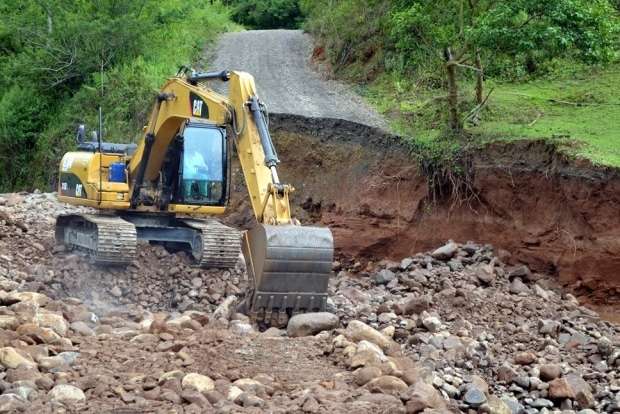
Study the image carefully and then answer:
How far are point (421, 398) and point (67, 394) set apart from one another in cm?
271

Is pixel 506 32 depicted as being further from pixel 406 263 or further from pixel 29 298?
pixel 29 298

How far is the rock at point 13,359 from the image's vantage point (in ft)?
25.4

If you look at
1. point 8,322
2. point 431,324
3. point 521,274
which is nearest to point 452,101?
point 521,274

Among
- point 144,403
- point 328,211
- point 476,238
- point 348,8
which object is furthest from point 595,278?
point 348,8

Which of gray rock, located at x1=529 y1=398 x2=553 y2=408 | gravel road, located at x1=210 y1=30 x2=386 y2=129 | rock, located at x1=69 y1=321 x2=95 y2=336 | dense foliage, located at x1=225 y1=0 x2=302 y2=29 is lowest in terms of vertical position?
gray rock, located at x1=529 y1=398 x2=553 y2=408

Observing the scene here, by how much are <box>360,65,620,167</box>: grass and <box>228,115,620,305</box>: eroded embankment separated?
1.49ft

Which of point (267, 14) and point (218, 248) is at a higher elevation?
point (267, 14)

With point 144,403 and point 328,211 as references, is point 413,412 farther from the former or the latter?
point 328,211

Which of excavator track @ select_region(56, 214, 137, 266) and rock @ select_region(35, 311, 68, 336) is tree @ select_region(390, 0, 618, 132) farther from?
rock @ select_region(35, 311, 68, 336)

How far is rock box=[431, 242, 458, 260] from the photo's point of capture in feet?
48.9

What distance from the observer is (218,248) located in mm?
12602

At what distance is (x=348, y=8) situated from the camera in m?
26.0

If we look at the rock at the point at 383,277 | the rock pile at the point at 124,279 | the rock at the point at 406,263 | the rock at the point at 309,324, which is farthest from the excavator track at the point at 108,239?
the rock at the point at 406,263

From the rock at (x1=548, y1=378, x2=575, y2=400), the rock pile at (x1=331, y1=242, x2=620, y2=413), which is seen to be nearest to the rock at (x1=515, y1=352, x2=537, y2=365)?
the rock pile at (x1=331, y1=242, x2=620, y2=413)
